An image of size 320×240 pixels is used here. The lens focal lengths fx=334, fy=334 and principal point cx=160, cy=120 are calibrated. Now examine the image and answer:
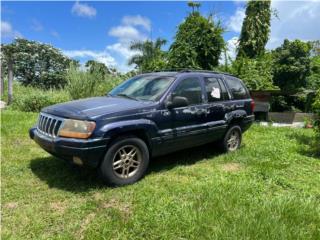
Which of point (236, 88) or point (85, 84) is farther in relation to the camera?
point (85, 84)

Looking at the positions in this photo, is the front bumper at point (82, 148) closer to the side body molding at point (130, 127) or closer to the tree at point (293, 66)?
the side body molding at point (130, 127)

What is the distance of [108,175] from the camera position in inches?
186

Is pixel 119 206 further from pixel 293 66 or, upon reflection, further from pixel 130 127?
pixel 293 66

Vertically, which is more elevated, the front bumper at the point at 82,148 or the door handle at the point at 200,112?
the door handle at the point at 200,112

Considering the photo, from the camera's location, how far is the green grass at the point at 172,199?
363 centimetres

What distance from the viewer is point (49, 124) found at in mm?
5047

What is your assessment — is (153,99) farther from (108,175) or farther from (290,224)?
(290,224)

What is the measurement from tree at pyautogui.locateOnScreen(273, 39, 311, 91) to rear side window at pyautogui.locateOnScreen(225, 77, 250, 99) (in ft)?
28.6

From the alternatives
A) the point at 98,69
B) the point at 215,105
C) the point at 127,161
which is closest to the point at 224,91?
the point at 215,105

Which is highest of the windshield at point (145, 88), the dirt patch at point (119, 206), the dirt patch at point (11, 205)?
the windshield at point (145, 88)

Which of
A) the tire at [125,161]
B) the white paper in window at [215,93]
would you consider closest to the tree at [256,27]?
the white paper in window at [215,93]

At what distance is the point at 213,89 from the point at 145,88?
4.73 ft

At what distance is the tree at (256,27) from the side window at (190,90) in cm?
1151

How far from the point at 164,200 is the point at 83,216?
104 centimetres
